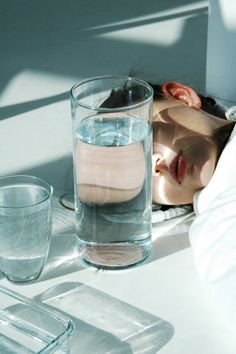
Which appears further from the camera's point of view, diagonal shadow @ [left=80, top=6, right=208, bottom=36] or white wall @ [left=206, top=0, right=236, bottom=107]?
diagonal shadow @ [left=80, top=6, right=208, bottom=36]

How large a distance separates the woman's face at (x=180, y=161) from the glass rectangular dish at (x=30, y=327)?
20 cm

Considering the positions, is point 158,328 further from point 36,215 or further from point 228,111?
point 228,111

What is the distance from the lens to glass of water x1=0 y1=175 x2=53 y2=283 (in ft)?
2.34

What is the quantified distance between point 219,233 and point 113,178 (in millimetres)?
97

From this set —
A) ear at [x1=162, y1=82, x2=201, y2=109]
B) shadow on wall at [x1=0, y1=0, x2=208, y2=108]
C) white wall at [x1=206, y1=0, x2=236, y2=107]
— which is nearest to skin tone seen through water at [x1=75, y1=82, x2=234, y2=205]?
ear at [x1=162, y1=82, x2=201, y2=109]

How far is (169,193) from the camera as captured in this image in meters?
0.83

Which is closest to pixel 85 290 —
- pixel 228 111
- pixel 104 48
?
pixel 228 111

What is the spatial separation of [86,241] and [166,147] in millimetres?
134

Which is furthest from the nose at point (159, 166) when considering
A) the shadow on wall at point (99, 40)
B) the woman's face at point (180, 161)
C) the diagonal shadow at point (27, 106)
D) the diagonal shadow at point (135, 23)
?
the diagonal shadow at point (135, 23)

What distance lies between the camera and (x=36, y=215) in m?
0.72

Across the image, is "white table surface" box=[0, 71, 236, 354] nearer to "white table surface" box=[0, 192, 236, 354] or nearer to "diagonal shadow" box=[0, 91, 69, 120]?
"white table surface" box=[0, 192, 236, 354]

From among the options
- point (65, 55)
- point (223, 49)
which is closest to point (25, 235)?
point (223, 49)

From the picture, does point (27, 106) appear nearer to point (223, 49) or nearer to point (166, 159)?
point (223, 49)

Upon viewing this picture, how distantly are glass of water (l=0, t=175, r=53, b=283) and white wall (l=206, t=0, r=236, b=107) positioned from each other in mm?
325
